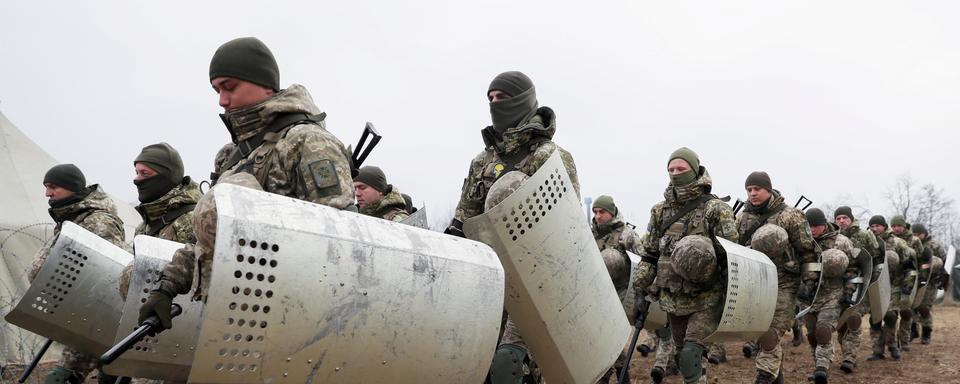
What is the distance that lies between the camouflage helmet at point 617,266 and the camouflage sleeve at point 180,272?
20.9ft

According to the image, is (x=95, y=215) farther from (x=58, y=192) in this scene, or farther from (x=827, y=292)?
(x=827, y=292)

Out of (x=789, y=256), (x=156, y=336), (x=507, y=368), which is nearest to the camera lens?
(x=156, y=336)

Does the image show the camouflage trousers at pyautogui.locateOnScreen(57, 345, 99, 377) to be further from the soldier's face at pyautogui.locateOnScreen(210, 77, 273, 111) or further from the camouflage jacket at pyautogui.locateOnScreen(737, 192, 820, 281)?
the camouflage jacket at pyautogui.locateOnScreen(737, 192, 820, 281)

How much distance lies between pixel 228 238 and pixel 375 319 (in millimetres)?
549

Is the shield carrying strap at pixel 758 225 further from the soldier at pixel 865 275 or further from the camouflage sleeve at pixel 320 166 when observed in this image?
the camouflage sleeve at pixel 320 166

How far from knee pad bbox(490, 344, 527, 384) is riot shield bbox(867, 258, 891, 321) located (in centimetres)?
774

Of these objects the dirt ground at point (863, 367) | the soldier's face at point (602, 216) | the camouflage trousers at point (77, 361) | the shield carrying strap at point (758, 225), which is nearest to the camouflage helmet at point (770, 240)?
the shield carrying strap at point (758, 225)

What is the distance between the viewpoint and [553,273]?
12.0 feet

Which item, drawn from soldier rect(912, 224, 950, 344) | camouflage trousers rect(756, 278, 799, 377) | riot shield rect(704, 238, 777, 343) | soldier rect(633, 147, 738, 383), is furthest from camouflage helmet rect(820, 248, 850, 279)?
soldier rect(912, 224, 950, 344)

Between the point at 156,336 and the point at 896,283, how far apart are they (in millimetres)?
13117

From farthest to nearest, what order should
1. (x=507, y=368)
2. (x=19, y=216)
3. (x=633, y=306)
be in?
(x=19, y=216)
(x=633, y=306)
(x=507, y=368)

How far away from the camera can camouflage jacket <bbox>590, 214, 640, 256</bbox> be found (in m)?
9.91

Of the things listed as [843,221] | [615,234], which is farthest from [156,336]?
[843,221]

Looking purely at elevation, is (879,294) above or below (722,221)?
below
